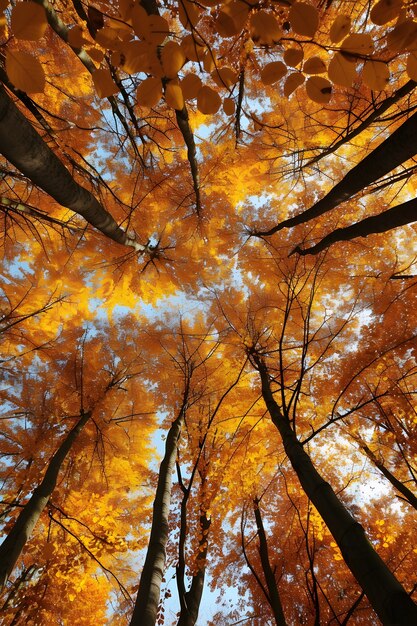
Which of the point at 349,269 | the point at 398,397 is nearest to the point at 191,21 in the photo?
the point at 398,397

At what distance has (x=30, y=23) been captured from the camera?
0.94 m

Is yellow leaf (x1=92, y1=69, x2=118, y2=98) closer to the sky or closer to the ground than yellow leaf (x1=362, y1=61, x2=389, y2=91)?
closer to the sky

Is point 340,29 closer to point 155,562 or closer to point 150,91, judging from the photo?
point 150,91

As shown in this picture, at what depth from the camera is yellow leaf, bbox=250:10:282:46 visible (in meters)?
1.01

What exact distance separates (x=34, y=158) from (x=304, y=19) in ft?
5.67

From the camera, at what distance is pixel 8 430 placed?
905cm

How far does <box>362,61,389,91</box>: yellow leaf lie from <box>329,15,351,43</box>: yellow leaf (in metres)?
0.12

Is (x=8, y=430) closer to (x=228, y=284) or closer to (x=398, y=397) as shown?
(x=228, y=284)

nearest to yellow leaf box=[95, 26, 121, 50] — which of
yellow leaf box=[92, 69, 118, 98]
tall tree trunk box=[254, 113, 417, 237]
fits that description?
yellow leaf box=[92, 69, 118, 98]

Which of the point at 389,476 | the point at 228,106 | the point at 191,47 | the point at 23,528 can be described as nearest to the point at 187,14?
the point at 191,47

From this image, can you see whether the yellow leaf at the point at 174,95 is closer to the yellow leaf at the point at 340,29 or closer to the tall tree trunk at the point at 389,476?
the yellow leaf at the point at 340,29

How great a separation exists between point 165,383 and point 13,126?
8996 millimetres

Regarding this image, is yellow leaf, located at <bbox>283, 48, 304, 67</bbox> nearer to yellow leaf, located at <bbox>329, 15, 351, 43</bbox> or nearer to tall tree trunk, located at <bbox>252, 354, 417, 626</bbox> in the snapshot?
yellow leaf, located at <bbox>329, 15, 351, 43</bbox>

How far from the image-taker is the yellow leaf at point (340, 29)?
991 mm
